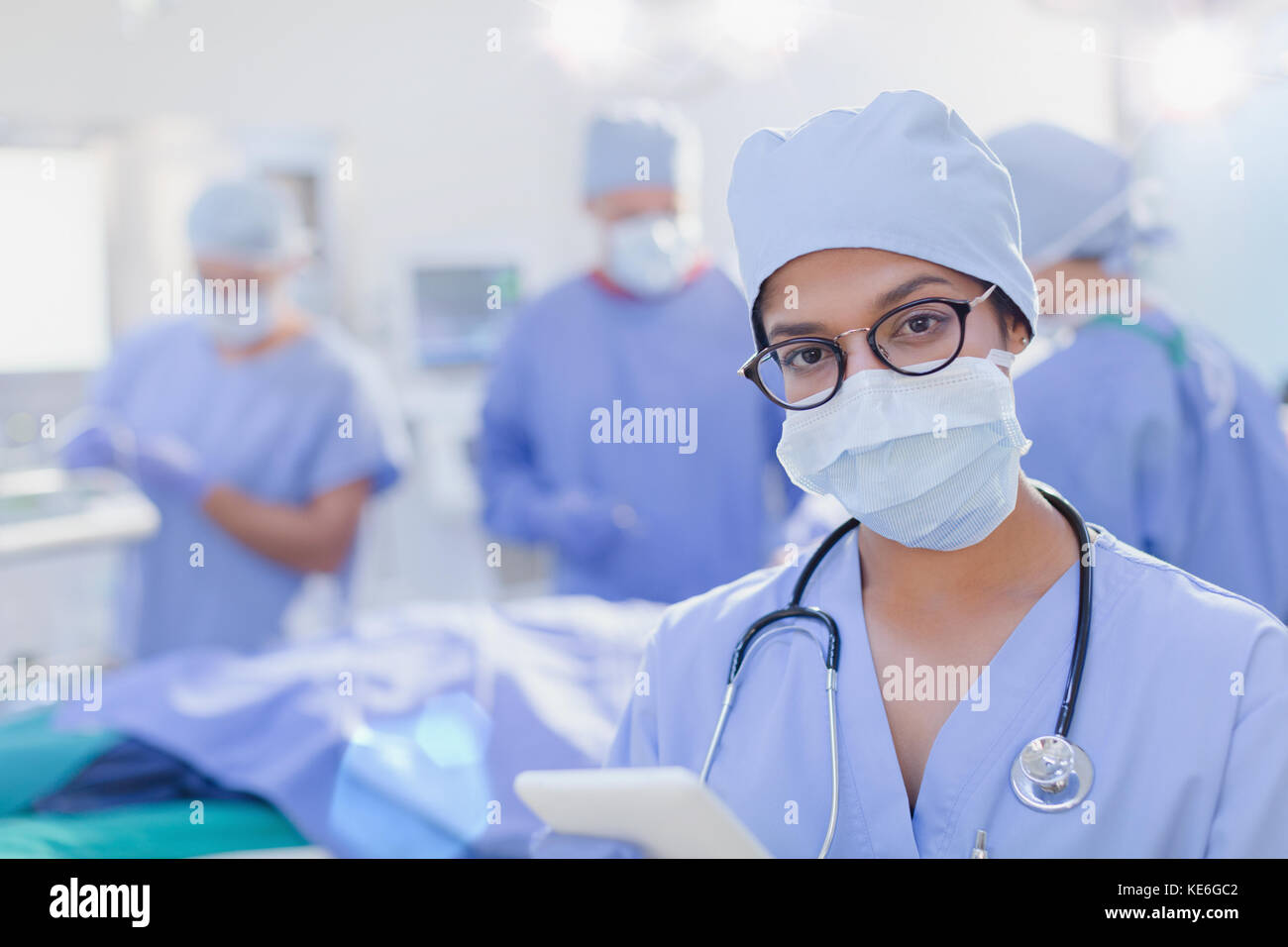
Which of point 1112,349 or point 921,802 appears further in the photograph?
point 1112,349

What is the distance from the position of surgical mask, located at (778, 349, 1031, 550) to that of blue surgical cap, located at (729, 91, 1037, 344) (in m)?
0.09

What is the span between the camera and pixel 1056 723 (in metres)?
0.82

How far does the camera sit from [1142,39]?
101 inches

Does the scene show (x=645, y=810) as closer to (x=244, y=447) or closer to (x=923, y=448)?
(x=923, y=448)

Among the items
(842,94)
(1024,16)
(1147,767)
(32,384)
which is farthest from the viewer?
(32,384)

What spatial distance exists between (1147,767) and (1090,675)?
78 millimetres

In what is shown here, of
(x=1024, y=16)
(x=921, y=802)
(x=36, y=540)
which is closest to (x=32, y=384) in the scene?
(x=36, y=540)

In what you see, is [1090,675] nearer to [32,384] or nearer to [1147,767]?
[1147,767]

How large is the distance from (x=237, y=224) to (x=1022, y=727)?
2.05 metres

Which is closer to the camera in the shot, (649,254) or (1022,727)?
(1022,727)

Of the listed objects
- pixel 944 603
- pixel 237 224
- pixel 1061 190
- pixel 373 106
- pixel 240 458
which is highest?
pixel 373 106

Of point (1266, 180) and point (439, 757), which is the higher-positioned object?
point (1266, 180)

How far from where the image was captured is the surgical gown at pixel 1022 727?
30.1 inches

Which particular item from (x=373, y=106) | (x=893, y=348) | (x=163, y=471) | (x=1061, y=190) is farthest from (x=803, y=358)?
(x=373, y=106)
